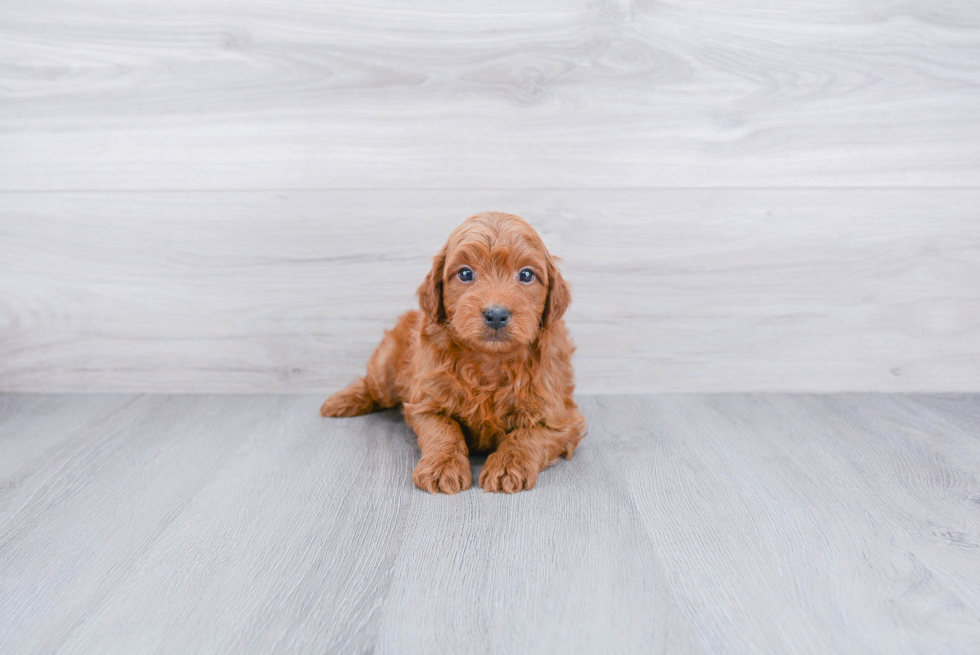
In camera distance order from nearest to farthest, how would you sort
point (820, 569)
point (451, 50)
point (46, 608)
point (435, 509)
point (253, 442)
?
point (46, 608), point (820, 569), point (435, 509), point (253, 442), point (451, 50)

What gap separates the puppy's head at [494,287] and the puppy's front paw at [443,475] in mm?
305

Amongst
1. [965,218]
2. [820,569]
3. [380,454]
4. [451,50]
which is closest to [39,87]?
[451,50]

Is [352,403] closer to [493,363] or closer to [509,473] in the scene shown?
[493,363]

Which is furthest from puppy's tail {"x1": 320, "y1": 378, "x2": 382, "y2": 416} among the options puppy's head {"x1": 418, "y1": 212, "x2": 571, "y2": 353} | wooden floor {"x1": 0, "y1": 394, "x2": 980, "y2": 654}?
puppy's head {"x1": 418, "y1": 212, "x2": 571, "y2": 353}

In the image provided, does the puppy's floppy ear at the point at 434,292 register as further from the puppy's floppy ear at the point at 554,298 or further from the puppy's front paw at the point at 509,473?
the puppy's front paw at the point at 509,473

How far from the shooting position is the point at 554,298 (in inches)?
71.1

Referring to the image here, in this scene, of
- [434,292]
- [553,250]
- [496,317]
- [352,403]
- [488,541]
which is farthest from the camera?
[553,250]

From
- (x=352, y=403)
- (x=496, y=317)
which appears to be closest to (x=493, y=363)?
(x=496, y=317)

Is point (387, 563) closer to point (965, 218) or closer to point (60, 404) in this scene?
point (60, 404)

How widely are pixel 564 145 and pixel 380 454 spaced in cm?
126

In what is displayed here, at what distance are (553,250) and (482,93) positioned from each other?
611 millimetres

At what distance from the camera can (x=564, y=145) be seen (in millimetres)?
2322

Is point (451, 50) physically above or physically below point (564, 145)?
above


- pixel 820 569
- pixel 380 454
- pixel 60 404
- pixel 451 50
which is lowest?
pixel 60 404
